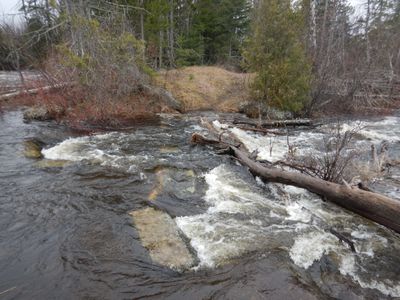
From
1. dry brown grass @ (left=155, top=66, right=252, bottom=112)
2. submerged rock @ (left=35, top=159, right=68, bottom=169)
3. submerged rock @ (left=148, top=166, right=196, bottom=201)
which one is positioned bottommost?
submerged rock @ (left=148, top=166, right=196, bottom=201)

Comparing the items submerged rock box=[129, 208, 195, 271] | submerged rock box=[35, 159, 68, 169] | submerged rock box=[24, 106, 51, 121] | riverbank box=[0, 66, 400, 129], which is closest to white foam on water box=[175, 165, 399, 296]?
submerged rock box=[129, 208, 195, 271]

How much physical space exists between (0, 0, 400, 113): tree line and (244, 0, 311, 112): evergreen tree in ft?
0.14

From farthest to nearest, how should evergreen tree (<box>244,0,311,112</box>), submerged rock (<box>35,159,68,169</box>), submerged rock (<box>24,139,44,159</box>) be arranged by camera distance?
evergreen tree (<box>244,0,311,112</box>)
submerged rock (<box>24,139,44,159</box>)
submerged rock (<box>35,159,68,169</box>)

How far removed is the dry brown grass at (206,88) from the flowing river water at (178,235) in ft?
30.9

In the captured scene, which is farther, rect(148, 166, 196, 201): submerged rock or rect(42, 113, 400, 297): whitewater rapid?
rect(148, 166, 196, 201): submerged rock

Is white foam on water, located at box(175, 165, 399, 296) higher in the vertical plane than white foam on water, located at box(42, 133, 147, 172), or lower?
lower

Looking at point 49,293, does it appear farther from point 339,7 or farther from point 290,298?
point 339,7

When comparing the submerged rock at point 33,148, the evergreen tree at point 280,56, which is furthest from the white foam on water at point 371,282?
the evergreen tree at point 280,56

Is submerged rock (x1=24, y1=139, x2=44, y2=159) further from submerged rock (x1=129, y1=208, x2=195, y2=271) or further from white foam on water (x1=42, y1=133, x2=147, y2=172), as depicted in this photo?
submerged rock (x1=129, y1=208, x2=195, y2=271)

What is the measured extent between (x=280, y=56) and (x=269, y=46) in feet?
2.26

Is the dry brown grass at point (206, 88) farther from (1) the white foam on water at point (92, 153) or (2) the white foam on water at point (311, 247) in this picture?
(2) the white foam on water at point (311, 247)

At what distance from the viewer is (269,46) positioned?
14023 millimetres

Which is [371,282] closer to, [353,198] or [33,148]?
[353,198]

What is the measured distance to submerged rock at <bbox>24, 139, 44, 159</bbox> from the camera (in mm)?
8000
